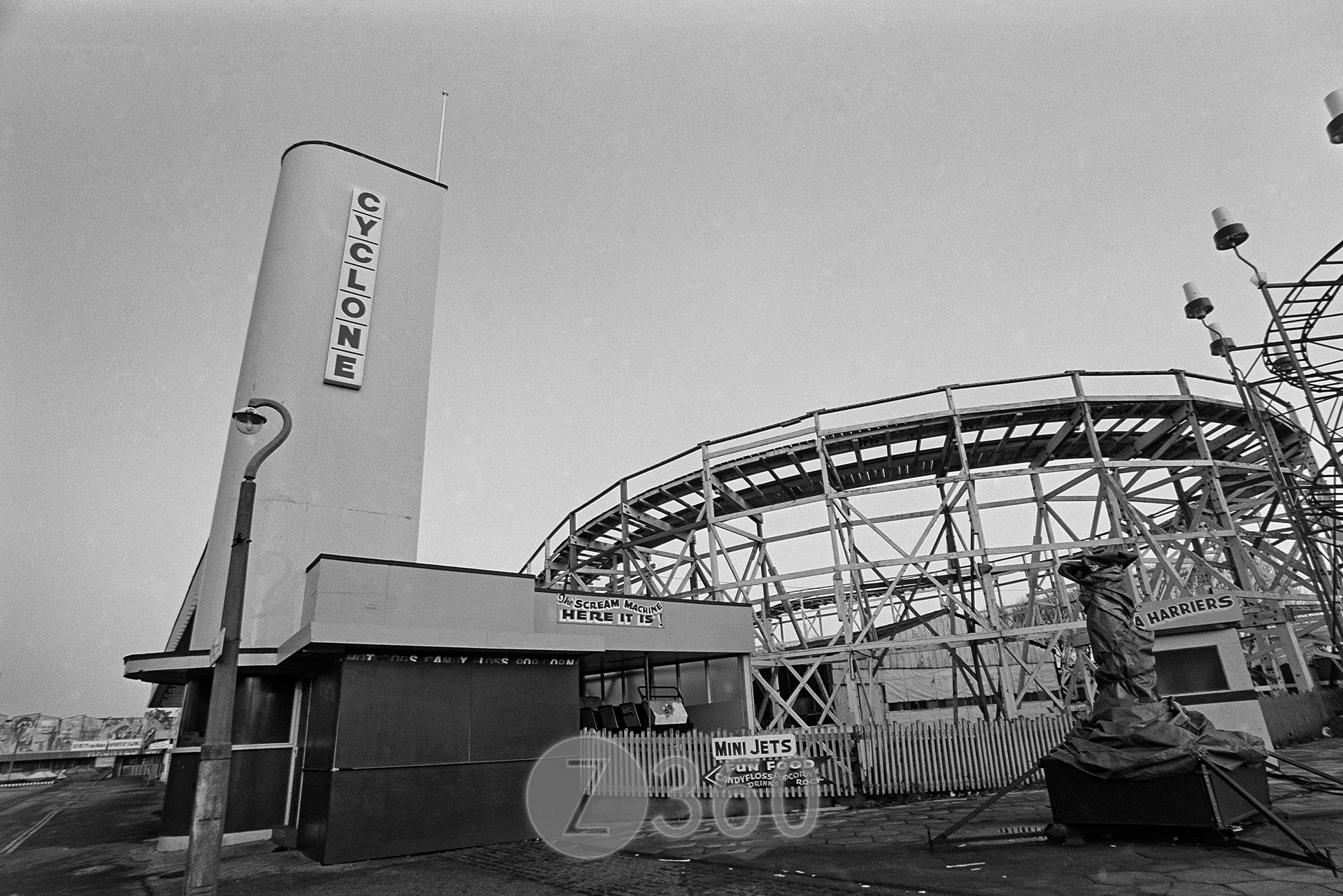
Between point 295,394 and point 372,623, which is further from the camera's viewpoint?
point 295,394

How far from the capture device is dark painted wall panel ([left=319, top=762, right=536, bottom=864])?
36.5 feet

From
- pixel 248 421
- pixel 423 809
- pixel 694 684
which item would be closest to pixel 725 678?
pixel 694 684

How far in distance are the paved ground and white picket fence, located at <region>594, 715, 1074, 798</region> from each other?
0.69m

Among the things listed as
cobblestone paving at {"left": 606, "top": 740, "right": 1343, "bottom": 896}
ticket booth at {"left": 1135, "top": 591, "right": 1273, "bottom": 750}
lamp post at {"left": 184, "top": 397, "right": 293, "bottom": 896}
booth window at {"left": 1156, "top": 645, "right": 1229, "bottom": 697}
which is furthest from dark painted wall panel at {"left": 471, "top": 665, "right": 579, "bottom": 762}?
booth window at {"left": 1156, "top": 645, "right": 1229, "bottom": 697}

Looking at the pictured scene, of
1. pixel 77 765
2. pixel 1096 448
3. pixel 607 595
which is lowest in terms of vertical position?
pixel 77 765

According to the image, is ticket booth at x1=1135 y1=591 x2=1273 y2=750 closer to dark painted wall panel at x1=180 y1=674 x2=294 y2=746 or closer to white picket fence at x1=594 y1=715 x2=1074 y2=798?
white picket fence at x1=594 y1=715 x2=1074 y2=798

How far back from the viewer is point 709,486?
23781mm

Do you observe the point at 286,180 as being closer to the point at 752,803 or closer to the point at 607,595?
the point at 607,595

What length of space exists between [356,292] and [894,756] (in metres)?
16.6

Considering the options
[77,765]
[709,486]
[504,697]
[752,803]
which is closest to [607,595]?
[504,697]

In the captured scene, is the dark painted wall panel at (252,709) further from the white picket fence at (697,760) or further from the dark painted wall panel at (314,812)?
the white picket fence at (697,760)

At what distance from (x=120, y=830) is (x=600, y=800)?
12912 millimetres

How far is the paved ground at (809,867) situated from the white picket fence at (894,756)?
0.69 m

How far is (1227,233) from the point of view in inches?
447
